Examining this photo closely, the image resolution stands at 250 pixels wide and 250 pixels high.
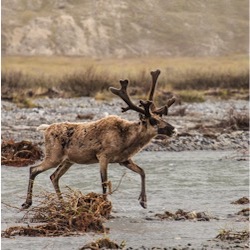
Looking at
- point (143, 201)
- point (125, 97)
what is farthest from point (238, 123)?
point (143, 201)

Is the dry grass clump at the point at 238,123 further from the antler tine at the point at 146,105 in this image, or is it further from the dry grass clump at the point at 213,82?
the dry grass clump at the point at 213,82

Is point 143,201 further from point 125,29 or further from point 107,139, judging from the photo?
point 125,29

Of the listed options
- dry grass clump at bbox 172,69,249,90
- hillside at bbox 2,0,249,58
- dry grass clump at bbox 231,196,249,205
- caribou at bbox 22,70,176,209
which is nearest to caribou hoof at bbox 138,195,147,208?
caribou at bbox 22,70,176,209

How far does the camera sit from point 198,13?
549ft

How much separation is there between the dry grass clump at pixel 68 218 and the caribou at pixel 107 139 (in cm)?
90

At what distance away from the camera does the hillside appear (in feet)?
529

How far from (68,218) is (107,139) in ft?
6.66

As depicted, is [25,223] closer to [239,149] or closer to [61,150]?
[61,150]

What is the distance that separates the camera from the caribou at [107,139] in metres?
13.9

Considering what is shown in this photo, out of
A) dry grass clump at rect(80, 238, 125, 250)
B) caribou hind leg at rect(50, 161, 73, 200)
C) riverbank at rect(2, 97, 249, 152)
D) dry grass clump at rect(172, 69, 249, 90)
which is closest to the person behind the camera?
dry grass clump at rect(80, 238, 125, 250)

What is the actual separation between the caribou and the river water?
1.02 feet

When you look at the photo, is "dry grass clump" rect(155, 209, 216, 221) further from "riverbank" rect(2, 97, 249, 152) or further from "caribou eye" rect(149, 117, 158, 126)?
"riverbank" rect(2, 97, 249, 152)

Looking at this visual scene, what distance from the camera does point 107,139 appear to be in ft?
45.9

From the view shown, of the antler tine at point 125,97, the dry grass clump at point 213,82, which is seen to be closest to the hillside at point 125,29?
the dry grass clump at point 213,82
